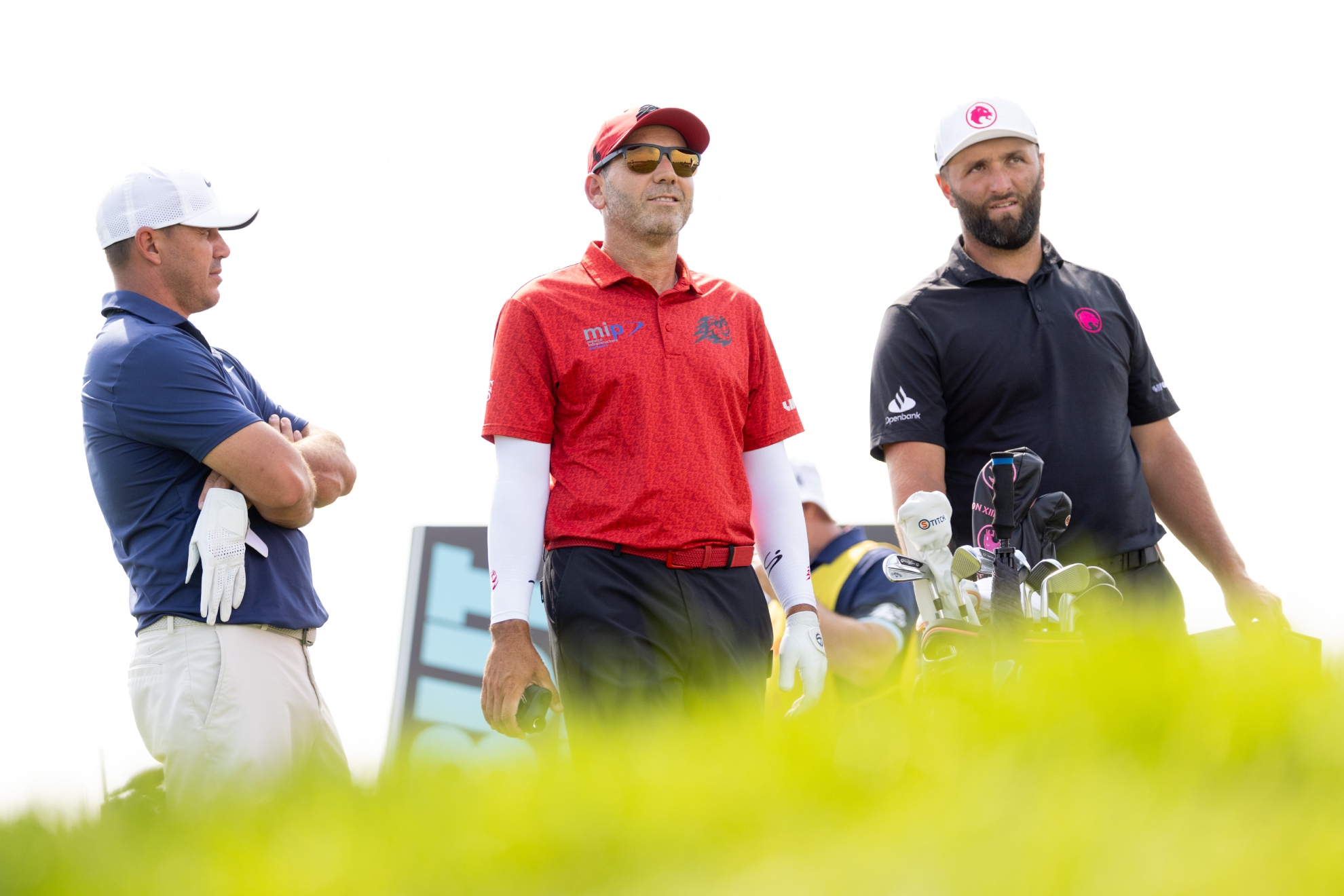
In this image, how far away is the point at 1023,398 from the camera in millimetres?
3559

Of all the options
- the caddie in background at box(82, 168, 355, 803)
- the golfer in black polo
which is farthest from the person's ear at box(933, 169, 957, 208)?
the caddie in background at box(82, 168, 355, 803)

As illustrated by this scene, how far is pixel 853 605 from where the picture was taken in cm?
512

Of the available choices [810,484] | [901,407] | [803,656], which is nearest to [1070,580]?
[803,656]

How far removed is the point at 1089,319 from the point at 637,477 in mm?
1700

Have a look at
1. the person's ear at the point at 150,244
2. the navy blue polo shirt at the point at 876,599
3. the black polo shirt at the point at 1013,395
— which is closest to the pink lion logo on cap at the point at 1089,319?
the black polo shirt at the point at 1013,395

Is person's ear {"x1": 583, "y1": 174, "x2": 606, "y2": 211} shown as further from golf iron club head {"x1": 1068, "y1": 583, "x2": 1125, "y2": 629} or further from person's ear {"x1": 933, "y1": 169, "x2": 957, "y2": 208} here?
golf iron club head {"x1": 1068, "y1": 583, "x2": 1125, "y2": 629}

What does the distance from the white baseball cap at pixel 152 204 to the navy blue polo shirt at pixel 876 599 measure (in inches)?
119

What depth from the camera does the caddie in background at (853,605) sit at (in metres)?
4.80

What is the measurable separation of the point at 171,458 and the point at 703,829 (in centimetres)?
248

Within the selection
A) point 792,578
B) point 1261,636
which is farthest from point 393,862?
point 792,578

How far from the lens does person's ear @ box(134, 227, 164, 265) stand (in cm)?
335

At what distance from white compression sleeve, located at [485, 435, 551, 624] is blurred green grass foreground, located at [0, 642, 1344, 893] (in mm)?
1576

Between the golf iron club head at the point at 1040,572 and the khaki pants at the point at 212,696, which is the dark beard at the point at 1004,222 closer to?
the golf iron club head at the point at 1040,572

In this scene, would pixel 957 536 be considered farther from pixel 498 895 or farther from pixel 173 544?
pixel 498 895
